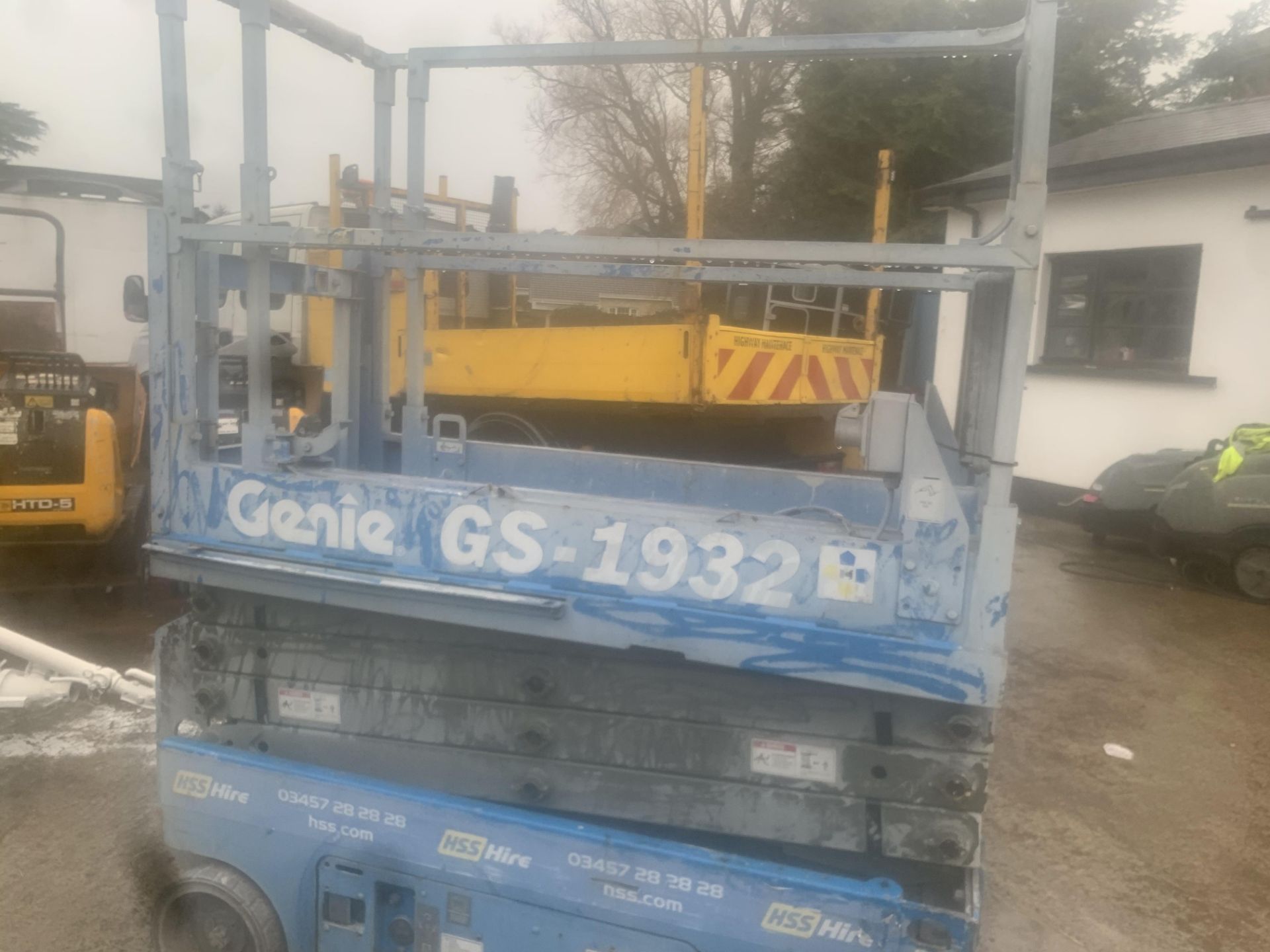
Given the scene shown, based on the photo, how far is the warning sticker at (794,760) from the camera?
228 cm

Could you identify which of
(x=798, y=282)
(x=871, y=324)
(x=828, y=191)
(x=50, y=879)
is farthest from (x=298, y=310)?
(x=828, y=191)

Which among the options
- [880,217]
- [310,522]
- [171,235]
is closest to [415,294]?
[171,235]

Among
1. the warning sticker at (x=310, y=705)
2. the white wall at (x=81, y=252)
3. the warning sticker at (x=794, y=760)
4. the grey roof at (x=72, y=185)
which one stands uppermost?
the grey roof at (x=72, y=185)

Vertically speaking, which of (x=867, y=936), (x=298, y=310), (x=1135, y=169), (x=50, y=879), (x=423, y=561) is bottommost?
(x=50, y=879)

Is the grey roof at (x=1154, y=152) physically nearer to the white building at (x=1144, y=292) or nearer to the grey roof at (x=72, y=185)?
the white building at (x=1144, y=292)

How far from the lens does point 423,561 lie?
235cm

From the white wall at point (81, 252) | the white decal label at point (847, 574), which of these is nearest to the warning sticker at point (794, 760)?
the white decal label at point (847, 574)

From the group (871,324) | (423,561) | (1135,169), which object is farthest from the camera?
(1135,169)

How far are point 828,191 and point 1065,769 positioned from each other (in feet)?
46.7

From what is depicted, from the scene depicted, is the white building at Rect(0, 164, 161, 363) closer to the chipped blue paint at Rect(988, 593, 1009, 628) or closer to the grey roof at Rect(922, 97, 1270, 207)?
the grey roof at Rect(922, 97, 1270, 207)

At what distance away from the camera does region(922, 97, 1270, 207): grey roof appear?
8.32 metres

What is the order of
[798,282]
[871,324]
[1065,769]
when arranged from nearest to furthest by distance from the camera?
1. [798,282]
2. [1065,769]
3. [871,324]

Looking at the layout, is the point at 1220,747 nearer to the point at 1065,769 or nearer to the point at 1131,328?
the point at 1065,769

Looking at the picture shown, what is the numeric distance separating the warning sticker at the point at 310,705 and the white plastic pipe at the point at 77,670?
7.11ft
